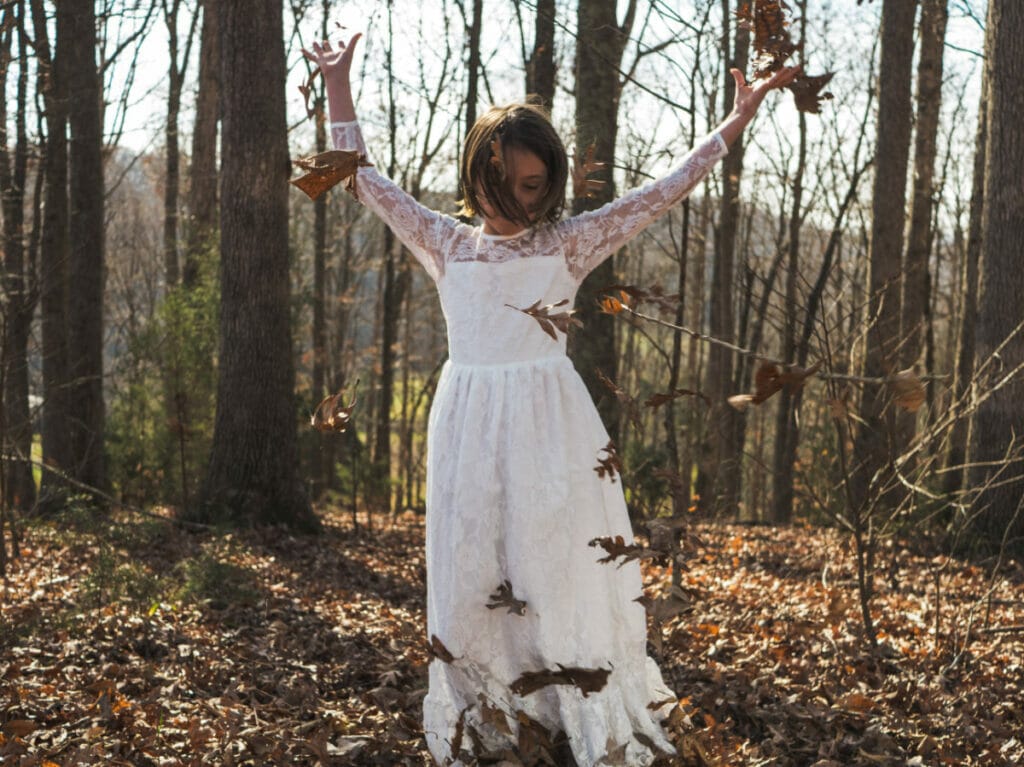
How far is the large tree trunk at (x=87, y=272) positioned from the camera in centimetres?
973

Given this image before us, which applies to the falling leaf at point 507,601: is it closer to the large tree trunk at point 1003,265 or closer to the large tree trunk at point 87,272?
the large tree trunk at point 1003,265

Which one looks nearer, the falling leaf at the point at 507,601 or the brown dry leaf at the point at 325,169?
the brown dry leaf at the point at 325,169

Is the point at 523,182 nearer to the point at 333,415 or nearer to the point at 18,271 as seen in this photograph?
the point at 333,415

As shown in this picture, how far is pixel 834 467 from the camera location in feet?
31.9

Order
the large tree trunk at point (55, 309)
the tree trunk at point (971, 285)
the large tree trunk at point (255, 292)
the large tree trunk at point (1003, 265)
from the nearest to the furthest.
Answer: the large tree trunk at point (1003, 265)
the large tree trunk at point (255, 292)
the large tree trunk at point (55, 309)
the tree trunk at point (971, 285)

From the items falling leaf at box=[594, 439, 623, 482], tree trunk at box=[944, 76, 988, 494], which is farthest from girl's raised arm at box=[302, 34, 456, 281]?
tree trunk at box=[944, 76, 988, 494]

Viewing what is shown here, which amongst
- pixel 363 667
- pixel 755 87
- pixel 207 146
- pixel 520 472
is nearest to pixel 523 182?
pixel 755 87

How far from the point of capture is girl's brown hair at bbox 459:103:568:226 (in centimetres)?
281

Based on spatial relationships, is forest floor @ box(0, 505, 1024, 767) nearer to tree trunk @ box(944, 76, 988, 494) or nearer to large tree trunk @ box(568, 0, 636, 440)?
large tree trunk @ box(568, 0, 636, 440)

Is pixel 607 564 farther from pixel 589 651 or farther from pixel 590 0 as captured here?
pixel 590 0

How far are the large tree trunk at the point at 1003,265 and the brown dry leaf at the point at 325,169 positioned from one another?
5.90 m

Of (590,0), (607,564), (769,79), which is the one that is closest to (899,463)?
(607,564)

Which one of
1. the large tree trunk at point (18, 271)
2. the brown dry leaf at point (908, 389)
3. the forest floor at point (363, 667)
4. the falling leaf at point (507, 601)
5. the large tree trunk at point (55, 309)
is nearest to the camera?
the brown dry leaf at point (908, 389)

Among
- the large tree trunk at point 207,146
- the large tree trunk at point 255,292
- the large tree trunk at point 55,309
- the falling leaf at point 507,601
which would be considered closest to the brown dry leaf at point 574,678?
the falling leaf at point 507,601
